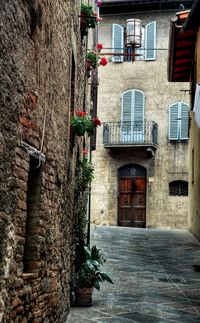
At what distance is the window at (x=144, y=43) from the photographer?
24703 millimetres

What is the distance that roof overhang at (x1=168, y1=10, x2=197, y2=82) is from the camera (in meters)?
13.3

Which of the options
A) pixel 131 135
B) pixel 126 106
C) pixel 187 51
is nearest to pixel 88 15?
pixel 187 51

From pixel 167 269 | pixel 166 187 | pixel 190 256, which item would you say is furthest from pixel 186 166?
pixel 167 269

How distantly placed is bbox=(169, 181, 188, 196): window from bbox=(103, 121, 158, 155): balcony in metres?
1.76

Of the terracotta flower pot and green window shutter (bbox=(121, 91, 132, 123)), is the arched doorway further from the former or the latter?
the terracotta flower pot

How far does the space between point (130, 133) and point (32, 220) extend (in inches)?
765

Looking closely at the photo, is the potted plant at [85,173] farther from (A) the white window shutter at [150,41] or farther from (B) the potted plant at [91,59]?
(A) the white window shutter at [150,41]

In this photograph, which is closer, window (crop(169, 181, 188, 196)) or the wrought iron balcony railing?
window (crop(169, 181, 188, 196))

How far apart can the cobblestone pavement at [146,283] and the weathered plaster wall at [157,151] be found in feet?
22.8

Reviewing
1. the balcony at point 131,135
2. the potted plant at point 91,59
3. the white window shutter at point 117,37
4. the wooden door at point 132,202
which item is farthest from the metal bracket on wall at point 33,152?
the white window shutter at point 117,37

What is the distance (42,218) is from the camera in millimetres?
5156

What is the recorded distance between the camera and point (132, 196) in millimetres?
24172

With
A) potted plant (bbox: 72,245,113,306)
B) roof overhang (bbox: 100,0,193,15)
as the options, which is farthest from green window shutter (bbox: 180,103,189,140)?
potted plant (bbox: 72,245,113,306)

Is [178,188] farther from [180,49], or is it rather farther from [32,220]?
[32,220]
